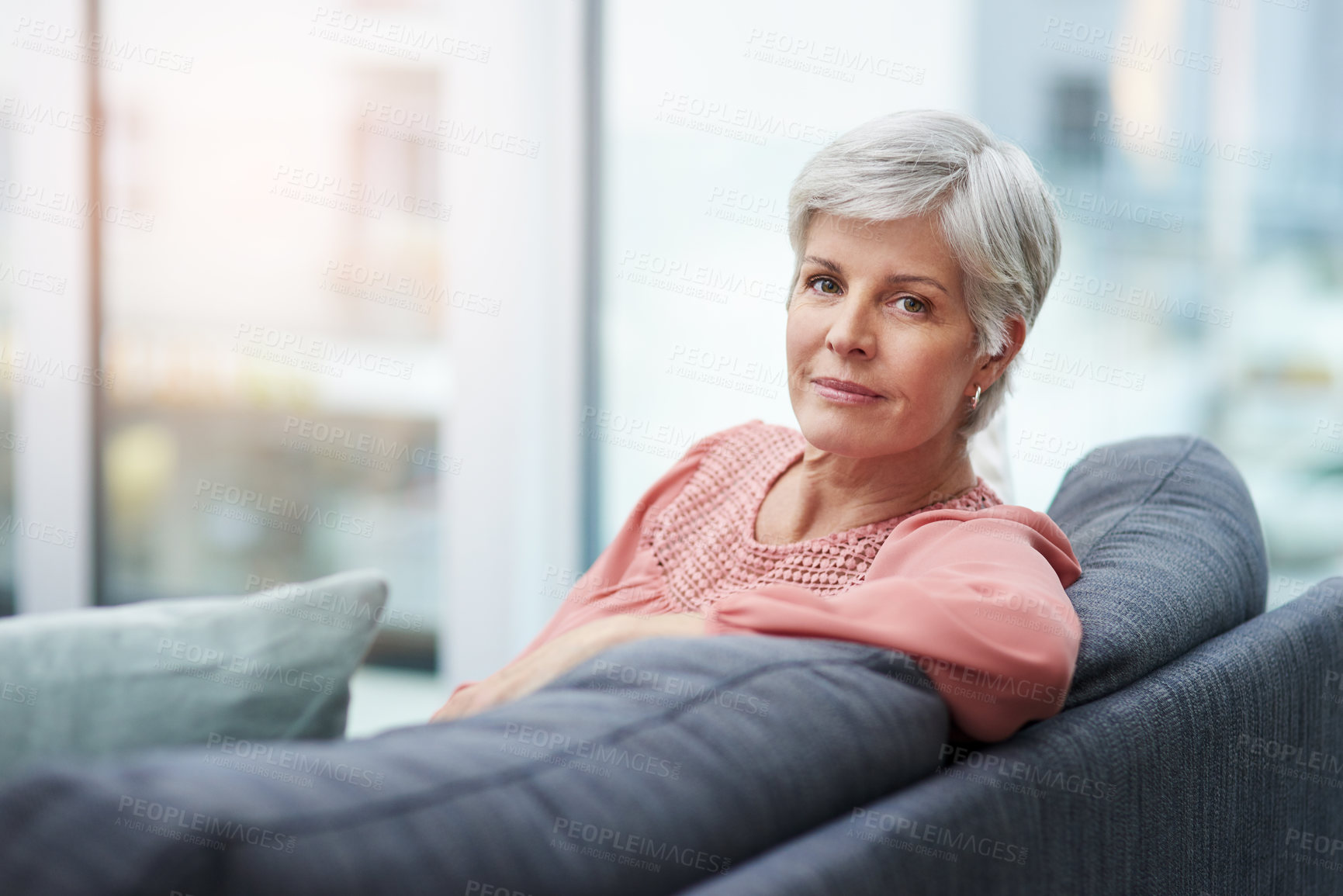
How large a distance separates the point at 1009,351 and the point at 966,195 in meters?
0.20

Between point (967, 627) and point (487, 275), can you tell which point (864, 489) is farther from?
point (487, 275)

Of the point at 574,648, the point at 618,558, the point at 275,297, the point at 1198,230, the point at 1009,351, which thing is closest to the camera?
the point at 574,648

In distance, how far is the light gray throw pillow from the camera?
3.17 ft

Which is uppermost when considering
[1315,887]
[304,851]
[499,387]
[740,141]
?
[740,141]

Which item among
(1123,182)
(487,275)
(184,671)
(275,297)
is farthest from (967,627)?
(275,297)

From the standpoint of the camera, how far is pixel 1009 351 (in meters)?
1.21

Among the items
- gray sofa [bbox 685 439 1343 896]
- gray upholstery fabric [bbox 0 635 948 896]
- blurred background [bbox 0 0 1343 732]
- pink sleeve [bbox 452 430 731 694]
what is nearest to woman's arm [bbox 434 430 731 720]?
pink sleeve [bbox 452 430 731 694]

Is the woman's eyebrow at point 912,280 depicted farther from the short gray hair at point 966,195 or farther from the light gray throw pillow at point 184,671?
the light gray throw pillow at point 184,671

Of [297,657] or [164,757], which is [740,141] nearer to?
[297,657]

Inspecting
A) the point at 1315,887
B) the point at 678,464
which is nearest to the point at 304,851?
the point at 678,464

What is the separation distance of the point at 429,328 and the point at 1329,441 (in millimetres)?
2479

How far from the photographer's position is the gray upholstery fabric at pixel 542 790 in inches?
18.0

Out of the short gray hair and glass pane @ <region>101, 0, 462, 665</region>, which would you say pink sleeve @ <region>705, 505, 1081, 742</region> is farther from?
glass pane @ <region>101, 0, 462, 665</region>

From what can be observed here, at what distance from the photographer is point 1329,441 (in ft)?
8.86
